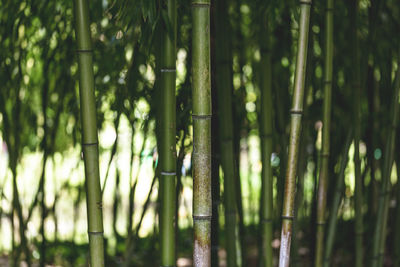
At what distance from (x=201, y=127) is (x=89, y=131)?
0.68 feet

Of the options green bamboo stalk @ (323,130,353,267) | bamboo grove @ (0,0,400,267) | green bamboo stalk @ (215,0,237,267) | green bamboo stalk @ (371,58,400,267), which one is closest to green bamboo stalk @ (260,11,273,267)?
bamboo grove @ (0,0,400,267)

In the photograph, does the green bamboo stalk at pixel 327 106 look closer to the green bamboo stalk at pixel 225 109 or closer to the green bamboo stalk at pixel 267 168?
the green bamboo stalk at pixel 267 168

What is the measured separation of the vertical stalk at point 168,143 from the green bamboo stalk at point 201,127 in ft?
0.17

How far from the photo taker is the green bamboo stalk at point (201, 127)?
91 cm

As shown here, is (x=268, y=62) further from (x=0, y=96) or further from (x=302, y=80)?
(x=0, y=96)

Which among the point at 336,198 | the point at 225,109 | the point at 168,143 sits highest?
the point at 225,109

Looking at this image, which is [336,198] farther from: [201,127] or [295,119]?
[201,127]

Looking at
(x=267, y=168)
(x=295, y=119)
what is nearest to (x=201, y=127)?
(x=295, y=119)

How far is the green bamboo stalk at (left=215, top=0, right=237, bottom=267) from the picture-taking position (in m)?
1.31

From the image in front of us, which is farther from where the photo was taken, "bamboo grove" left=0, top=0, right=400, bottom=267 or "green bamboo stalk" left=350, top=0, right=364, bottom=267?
"green bamboo stalk" left=350, top=0, right=364, bottom=267

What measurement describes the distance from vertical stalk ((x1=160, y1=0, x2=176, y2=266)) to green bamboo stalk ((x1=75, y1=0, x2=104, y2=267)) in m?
0.12

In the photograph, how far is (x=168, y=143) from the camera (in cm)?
98

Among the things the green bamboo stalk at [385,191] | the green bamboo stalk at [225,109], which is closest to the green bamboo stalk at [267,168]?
the green bamboo stalk at [225,109]

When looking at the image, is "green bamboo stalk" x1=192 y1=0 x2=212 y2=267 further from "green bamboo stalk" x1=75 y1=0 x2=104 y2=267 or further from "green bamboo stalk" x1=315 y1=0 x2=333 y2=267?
"green bamboo stalk" x1=315 y1=0 x2=333 y2=267
